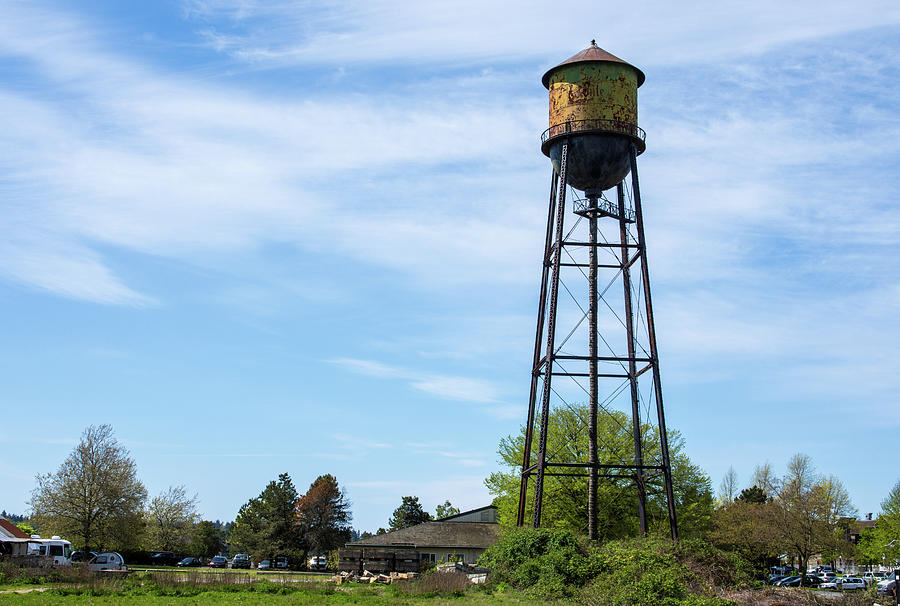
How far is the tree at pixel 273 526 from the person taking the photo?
8062cm

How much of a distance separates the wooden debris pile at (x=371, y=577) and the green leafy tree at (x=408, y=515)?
203ft

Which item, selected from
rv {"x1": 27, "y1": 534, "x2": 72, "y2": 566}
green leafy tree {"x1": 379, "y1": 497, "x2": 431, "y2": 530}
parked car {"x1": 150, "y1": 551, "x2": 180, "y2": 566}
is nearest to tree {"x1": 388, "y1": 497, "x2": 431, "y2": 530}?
green leafy tree {"x1": 379, "y1": 497, "x2": 431, "y2": 530}

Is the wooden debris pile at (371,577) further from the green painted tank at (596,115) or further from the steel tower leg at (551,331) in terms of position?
the green painted tank at (596,115)

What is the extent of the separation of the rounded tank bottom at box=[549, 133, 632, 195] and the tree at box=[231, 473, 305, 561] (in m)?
56.4

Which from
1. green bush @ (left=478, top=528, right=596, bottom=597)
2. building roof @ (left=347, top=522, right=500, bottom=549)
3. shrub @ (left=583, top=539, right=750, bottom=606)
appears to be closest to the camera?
shrub @ (left=583, top=539, right=750, bottom=606)

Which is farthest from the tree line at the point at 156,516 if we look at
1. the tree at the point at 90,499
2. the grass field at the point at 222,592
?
the grass field at the point at 222,592

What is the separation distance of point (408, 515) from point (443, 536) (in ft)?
134

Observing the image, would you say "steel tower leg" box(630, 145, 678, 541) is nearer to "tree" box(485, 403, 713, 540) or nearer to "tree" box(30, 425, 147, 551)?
"tree" box(485, 403, 713, 540)

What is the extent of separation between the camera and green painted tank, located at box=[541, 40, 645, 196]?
110ft

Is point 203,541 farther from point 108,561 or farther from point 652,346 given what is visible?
point 652,346

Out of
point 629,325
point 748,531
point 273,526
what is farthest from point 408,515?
point 629,325

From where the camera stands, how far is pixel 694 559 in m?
30.0

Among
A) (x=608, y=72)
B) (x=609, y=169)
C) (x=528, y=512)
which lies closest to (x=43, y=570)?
(x=528, y=512)

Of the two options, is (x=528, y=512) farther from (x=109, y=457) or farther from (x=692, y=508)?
(x=109, y=457)
